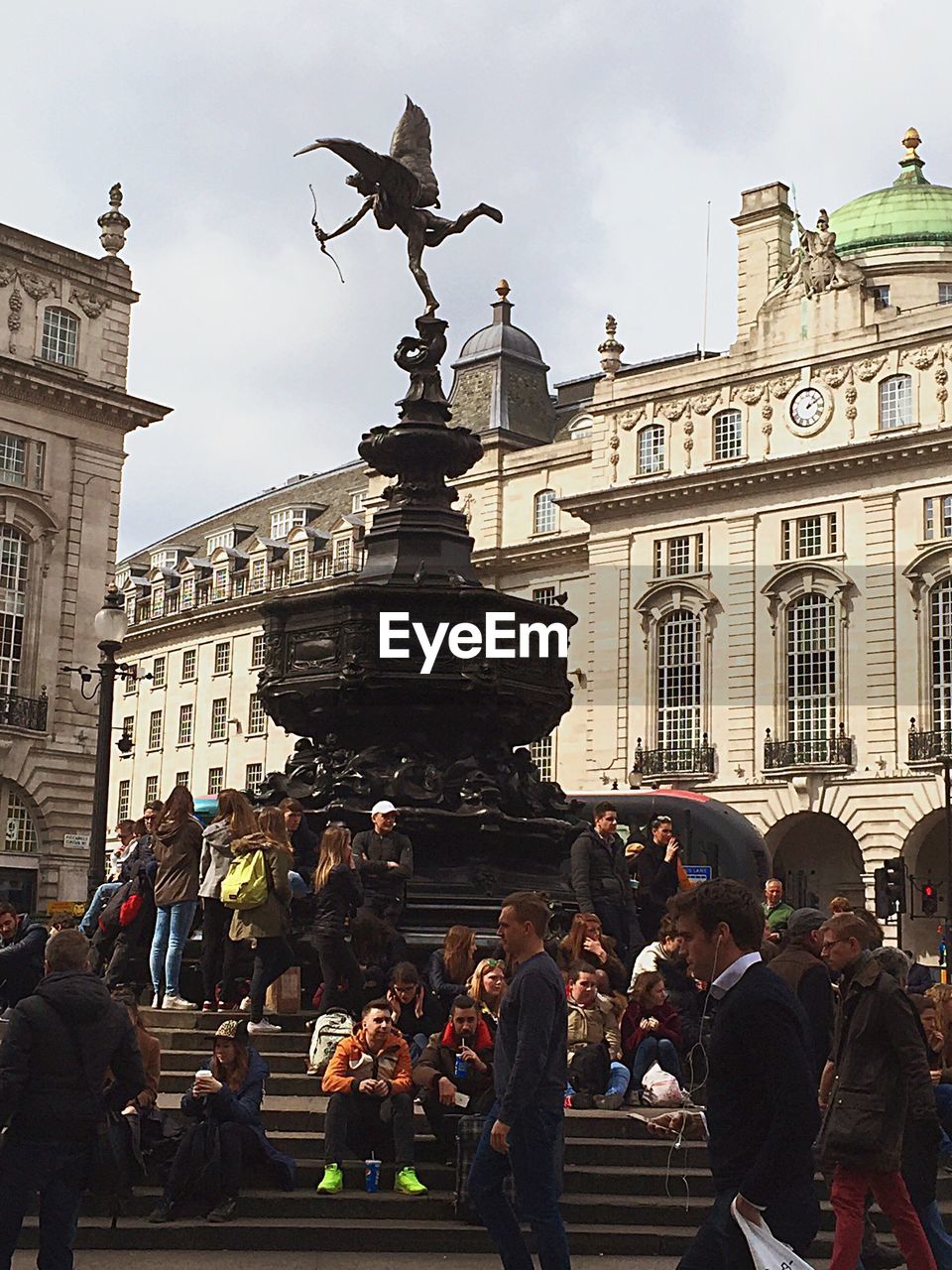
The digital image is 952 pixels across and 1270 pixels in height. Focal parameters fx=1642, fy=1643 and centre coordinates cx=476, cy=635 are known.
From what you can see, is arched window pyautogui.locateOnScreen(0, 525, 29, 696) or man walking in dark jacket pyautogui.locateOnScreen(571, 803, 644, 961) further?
arched window pyautogui.locateOnScreen(0, 525, 29, 696)

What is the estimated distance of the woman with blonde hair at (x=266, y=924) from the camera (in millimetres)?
13023

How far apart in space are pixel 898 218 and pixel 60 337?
29881 mm

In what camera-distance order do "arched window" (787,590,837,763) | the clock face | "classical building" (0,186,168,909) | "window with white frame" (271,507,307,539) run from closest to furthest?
"classical building" (0,186,168,909) < "arched window" (787,590,837,763) < the clock face < "window with white frame" (271,507,307,539)

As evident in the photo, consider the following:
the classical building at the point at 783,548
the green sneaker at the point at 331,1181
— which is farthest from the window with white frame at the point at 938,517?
the green sneaker at the point at 331,1181

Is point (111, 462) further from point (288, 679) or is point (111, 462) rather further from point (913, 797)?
point (288, 679)

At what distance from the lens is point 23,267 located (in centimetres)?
4794

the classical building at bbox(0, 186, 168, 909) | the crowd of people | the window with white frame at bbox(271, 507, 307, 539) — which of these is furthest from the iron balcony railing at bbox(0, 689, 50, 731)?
the window with white frame at bbox(271, 507, 307, 539)

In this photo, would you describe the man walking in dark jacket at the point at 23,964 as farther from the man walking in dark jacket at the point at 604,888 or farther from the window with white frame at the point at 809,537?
the window with white frame at the point at 809,537

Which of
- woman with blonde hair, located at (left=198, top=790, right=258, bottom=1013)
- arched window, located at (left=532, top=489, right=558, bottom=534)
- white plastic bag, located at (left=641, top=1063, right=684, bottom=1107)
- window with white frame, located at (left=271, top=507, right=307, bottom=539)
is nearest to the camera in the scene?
white plastic bag, located at (left=641, top=1063, right=684, bottom=1107)

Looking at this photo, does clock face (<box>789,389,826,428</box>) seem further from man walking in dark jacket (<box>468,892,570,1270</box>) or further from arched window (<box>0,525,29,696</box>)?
man walking in dark jacket (<box>468,892,570,1270</box>)

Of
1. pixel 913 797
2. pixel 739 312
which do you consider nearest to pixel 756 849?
pixel 913 797

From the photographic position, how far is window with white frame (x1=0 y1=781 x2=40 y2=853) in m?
46.2

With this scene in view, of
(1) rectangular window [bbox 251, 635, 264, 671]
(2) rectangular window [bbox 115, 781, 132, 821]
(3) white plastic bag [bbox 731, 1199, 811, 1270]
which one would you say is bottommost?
(3) white plastic bag [bbox 731, 1199, 811, 1270]

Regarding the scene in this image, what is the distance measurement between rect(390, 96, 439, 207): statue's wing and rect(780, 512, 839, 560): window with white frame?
36380 millimetres
